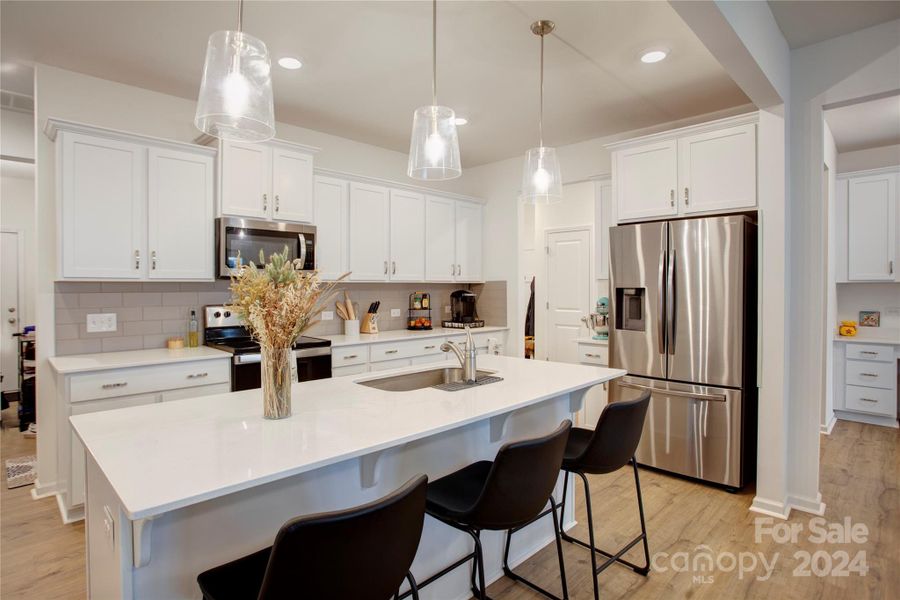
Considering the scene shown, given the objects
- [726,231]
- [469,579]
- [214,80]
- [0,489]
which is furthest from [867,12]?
[0,489]

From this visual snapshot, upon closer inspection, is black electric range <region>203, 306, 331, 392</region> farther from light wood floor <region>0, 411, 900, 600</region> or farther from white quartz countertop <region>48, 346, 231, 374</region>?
light wood floor <region>0, 411, 900, 600</region>

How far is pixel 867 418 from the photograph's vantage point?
4734 millimetres

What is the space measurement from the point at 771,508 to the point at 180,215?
13.4 ft

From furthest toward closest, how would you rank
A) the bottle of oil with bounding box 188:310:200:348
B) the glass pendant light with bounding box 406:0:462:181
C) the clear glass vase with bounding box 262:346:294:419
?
the bottle of oil with bounding box 188:310:200:348, the glass pendant light with bounding box 406:0:462:181, the clear glass vase with bounding box 262:346:294:419

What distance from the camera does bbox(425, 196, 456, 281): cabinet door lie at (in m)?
4.86

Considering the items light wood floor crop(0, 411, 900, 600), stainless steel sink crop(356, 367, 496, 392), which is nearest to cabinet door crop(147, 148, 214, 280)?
light wood floor crop(0, 411, 900, 600)

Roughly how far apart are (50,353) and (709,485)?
4311 mm

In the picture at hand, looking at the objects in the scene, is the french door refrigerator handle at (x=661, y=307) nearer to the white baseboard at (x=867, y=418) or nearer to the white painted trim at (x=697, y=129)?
the white painted trim at (x=697, y=129)

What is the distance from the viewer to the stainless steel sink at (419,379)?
2.36 m

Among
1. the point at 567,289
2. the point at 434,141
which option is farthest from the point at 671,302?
the point at 567,289

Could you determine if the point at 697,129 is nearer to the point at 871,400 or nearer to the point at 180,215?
the point at 871,400

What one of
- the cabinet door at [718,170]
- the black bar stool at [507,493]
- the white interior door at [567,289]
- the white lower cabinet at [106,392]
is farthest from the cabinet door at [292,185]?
the white interior door at [567,289]

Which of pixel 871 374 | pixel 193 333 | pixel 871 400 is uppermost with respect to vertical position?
pixel 193 333

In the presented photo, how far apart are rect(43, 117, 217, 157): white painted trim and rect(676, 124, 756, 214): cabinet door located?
3253mm
